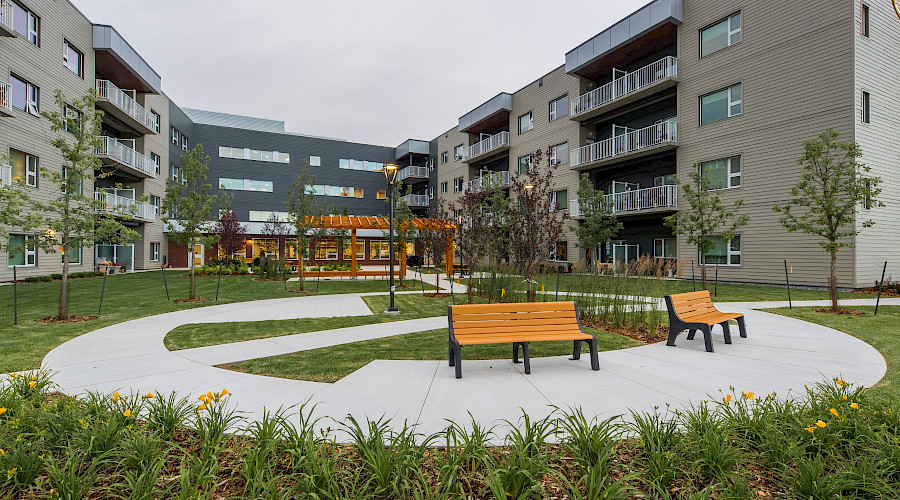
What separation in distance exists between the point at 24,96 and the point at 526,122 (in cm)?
2825

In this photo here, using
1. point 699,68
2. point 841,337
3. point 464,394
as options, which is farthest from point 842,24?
point 464,394

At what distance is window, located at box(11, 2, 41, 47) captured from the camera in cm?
1811

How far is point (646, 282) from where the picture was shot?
365 inches

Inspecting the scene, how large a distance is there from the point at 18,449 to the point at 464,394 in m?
3.46

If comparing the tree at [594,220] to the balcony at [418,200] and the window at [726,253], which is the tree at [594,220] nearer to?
the window at [726,253]

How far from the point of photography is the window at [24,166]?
59.7 feet

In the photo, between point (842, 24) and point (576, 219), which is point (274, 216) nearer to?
point (576, 219)

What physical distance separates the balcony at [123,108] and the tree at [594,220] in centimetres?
2497

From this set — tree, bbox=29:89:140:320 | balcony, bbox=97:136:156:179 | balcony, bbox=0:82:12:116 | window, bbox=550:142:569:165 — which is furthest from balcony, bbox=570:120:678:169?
balcony, bbox=0:82:12:116

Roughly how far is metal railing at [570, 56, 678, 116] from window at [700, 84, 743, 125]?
2.25 metres

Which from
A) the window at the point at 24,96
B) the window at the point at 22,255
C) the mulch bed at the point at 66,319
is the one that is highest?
the window at the point at 24,96

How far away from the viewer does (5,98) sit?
55.2ft

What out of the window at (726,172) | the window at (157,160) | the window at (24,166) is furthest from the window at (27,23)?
the window at (726,172)

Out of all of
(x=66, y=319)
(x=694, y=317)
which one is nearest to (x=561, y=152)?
(x=694, y=317)
